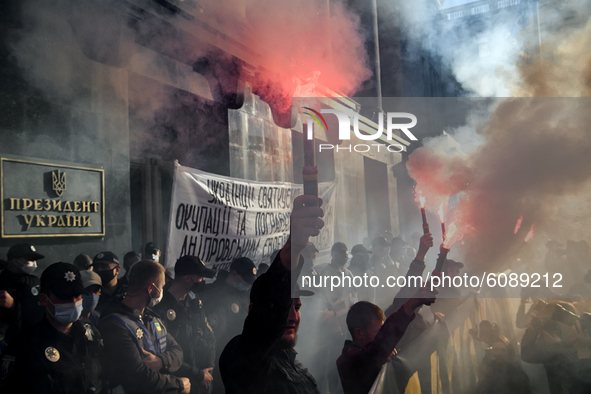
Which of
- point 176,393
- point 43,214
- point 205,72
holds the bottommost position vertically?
point 176,393

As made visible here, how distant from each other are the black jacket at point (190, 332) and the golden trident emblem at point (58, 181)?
59.9 inches

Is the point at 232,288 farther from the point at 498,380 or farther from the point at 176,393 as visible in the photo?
the point at 498,380

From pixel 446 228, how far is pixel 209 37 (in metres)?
3.28

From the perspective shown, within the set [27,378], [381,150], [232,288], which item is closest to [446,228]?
[232,288]

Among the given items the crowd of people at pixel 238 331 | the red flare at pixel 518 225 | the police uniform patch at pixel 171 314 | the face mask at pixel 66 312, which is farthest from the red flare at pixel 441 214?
the face mask at pixel 66 312

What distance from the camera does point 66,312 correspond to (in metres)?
2.43

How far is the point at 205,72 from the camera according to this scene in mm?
5867

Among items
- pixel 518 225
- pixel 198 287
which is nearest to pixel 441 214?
pixel 518 225

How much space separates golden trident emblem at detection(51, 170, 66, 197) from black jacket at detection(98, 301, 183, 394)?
1.72 meters

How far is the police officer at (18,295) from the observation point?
9.15 feet

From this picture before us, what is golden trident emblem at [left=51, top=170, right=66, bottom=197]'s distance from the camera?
157 inches

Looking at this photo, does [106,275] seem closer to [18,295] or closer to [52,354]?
[18,295]

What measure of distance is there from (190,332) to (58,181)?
1.92m

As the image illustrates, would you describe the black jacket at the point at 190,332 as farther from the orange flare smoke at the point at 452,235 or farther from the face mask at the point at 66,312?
the orange flare smoke at the point at 452,235
